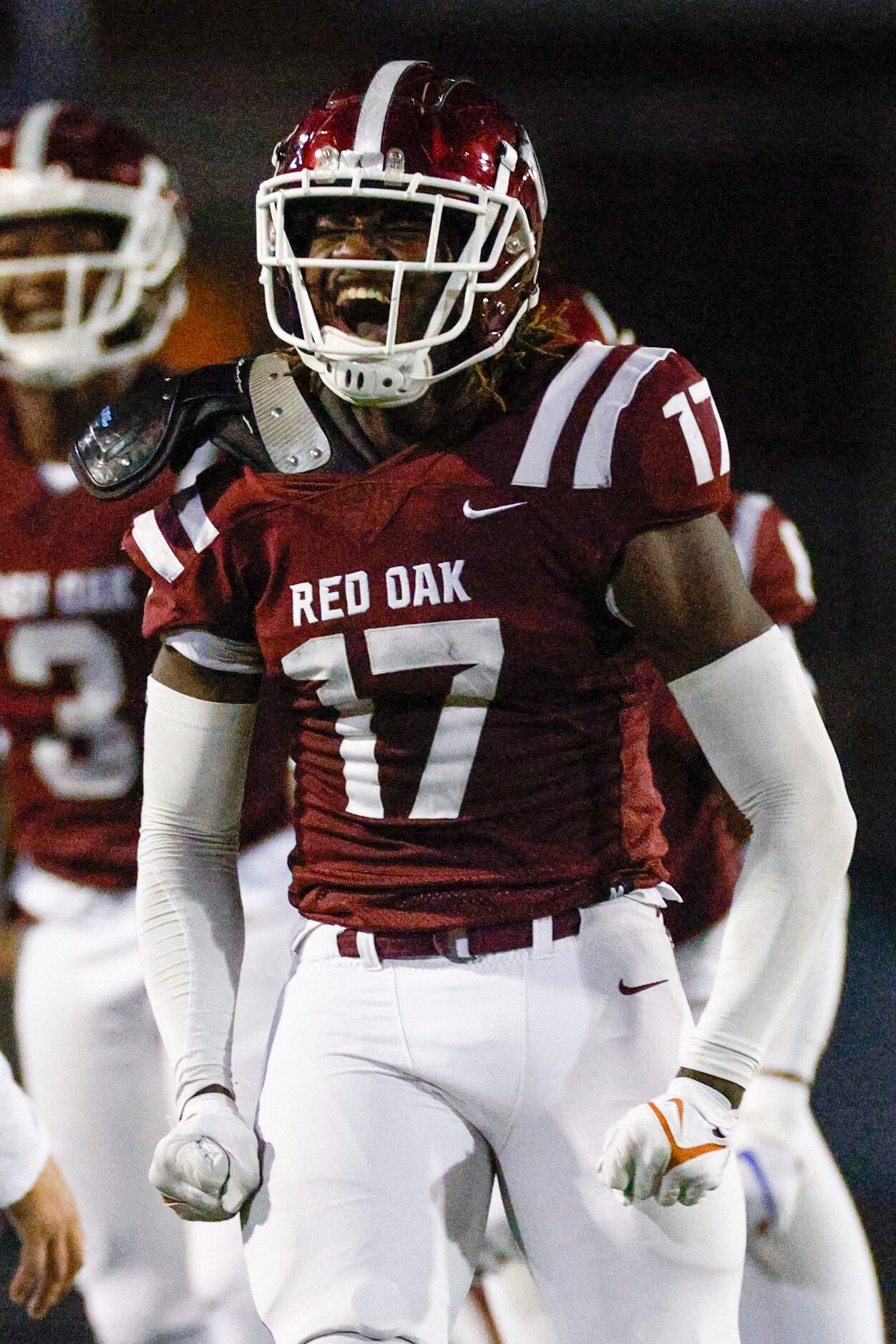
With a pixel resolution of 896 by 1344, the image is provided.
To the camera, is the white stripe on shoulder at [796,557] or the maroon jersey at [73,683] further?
the maroon jersey at [73,683]

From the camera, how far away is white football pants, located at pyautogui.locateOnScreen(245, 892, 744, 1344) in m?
1.13

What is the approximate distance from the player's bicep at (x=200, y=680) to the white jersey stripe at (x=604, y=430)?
0.32 m

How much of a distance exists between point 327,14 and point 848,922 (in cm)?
134

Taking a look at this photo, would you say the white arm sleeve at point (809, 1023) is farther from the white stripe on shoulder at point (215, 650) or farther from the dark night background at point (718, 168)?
the white stripe on shoulder at point (215, 650)

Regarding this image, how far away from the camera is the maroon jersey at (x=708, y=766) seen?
182cm

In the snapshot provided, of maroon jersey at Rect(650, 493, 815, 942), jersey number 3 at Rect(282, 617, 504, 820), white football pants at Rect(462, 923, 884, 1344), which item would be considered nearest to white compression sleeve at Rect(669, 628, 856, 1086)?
jersey number 3 at Rect(282, 617, 504, 820)

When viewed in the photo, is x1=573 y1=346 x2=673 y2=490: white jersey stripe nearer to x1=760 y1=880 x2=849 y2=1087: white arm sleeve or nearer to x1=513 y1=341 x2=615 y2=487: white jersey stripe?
x1=513 y1=341 x2=615 y2=487: white jersey stripe

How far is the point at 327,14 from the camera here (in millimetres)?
2141

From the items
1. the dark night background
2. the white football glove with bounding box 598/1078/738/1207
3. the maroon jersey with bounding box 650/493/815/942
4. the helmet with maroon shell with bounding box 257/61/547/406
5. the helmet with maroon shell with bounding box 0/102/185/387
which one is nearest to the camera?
the white football glove with bounding box 598/1078/738/1207

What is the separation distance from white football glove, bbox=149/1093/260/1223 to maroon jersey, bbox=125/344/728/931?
17cm

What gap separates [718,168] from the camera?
84.9 inches

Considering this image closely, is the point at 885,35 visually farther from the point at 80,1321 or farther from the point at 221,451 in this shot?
the point at 80,1321

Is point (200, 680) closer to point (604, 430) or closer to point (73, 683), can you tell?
point (604, 430)

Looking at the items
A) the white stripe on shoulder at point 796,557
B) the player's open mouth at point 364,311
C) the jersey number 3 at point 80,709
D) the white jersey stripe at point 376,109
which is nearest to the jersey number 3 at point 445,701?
the player's open mouth at point 364,311
